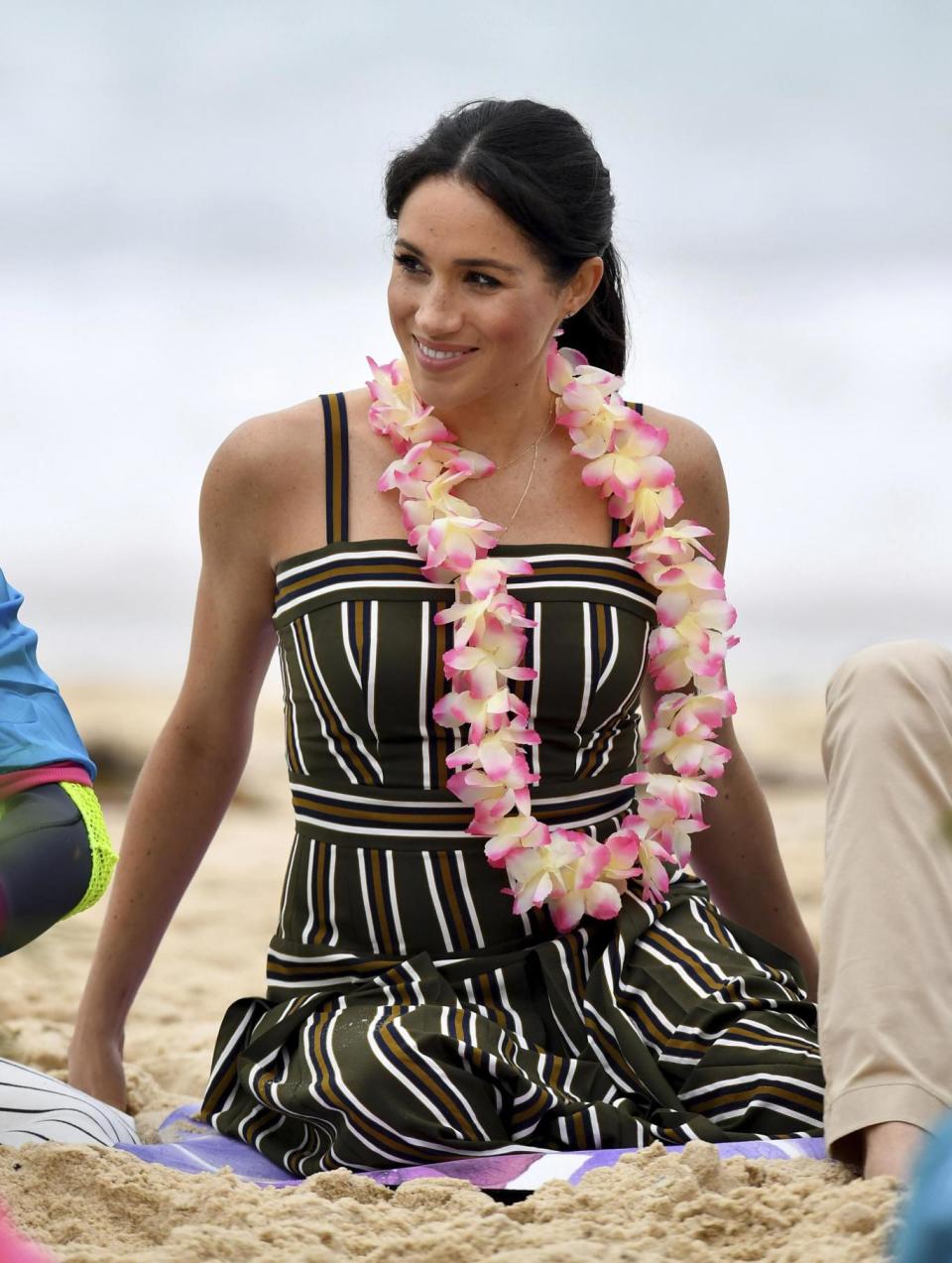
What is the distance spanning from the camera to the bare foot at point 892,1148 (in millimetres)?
2156

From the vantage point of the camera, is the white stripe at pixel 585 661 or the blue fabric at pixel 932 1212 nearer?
the blue fabric at pixel 932 1212

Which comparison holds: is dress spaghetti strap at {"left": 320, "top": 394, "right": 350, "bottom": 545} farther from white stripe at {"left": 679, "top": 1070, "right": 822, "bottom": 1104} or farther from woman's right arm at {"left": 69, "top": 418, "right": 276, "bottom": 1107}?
white stripe at {"left": 679, "top": 1070, "right": 822, "bottom": 1104}

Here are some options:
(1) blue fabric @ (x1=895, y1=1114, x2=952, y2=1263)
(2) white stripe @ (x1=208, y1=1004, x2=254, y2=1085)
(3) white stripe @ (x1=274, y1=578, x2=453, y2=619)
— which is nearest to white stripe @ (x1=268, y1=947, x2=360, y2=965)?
(2) white stripe @ (x1=208, y1=1004, x2=254, y2=1085)

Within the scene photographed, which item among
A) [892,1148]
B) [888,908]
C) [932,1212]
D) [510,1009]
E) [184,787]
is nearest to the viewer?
[932,1212]

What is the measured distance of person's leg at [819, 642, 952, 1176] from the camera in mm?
2207

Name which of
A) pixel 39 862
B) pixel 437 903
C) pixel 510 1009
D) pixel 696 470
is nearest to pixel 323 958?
pixel 437 903

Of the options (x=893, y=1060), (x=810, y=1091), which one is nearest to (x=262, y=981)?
(x=810, y=1091)

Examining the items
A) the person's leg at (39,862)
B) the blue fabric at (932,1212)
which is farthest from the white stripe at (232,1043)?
the blue fabric at (932,1212)

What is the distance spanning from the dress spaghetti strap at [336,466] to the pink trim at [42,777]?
30.7 inches

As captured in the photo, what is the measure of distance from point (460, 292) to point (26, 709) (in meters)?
1.04

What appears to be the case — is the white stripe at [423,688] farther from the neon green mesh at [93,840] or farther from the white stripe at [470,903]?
the neon green mesh at [93,840]

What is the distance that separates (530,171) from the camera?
9.03 ft

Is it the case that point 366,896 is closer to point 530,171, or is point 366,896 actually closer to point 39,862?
point 39,862

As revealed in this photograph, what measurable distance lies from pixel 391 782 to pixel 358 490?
50 cm
